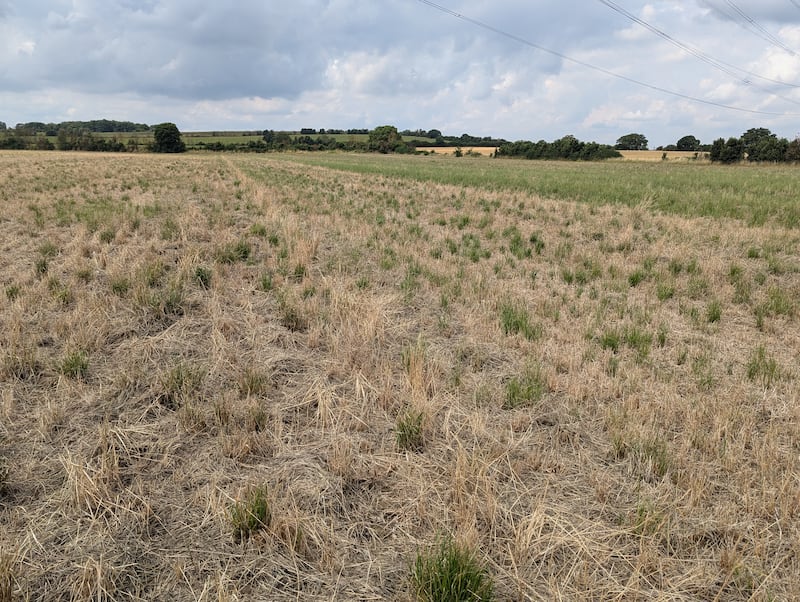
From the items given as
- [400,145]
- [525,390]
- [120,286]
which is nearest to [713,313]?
[525,390]

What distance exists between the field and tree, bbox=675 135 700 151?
117m

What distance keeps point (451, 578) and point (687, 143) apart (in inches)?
5124

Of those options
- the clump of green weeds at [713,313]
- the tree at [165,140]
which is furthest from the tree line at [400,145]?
the clump of green weeds at [713,313]

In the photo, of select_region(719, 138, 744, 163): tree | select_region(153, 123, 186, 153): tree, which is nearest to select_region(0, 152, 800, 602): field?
select_region(719, 138, 744, 163): tree

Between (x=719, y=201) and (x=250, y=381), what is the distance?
17.4 meters

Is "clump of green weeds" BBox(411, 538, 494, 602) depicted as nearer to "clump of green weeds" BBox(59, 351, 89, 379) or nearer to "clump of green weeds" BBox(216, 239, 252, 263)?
"clump of green weeds" BBox(59, 351, 89, 379)

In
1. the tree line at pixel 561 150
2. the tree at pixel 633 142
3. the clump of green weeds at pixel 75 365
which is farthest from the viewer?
the tree at pixel 633 142

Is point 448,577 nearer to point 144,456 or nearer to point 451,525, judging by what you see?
point 451,525

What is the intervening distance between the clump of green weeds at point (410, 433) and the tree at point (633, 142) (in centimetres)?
13009

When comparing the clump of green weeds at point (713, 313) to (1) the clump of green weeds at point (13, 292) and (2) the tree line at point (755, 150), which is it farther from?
(2) the tree line at point (755, 150)

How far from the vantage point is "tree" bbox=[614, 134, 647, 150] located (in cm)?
11600

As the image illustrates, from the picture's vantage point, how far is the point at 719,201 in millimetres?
15711

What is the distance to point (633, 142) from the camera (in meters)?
117

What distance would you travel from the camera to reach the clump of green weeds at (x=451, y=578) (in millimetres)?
2277
